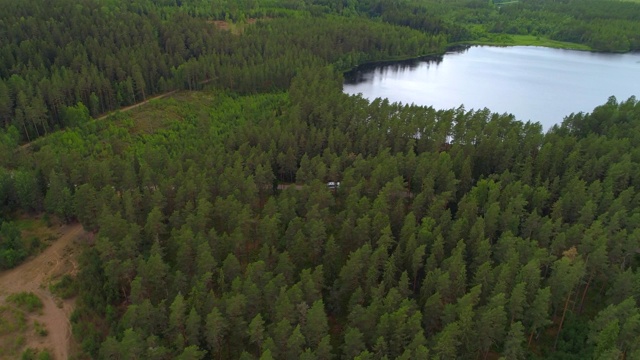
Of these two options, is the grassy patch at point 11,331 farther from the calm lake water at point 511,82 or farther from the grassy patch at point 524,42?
the grassy patch at point 524,42

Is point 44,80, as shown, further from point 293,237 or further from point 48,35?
point 293,237

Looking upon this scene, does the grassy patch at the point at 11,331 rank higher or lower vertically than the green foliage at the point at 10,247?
A: lower

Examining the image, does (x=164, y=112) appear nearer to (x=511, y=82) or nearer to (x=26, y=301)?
(x=26, y=301)

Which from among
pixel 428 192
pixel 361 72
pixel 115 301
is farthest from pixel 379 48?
pixel 115 301

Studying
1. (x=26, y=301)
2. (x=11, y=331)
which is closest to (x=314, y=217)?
(x=26, y=301)

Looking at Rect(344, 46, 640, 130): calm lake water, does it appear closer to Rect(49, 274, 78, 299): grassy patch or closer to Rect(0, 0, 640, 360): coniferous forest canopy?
Rect(0, 0, 640, 360): coniferous forest canopy

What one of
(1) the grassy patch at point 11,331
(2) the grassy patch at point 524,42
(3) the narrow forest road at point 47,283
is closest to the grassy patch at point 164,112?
(3) the narrow forest road at point 47,283
